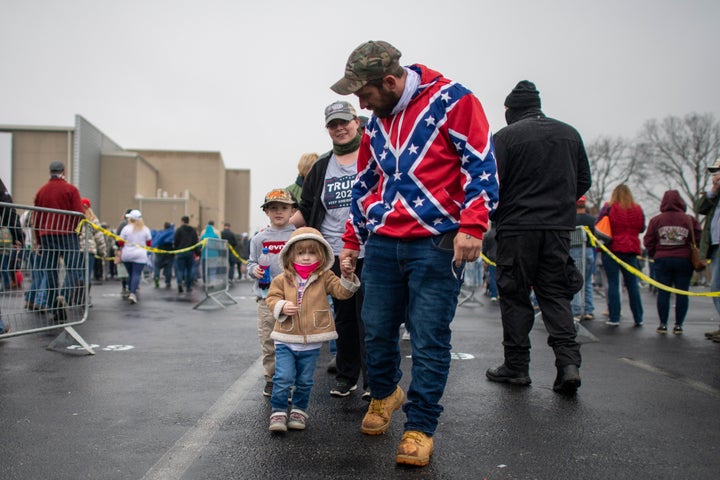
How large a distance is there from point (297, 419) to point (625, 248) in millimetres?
7476

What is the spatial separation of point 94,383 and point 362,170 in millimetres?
2851

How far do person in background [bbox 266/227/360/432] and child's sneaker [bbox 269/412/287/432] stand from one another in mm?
27

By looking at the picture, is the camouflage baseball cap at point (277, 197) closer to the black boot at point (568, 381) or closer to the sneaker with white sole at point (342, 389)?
the sneaker with white sole at point (342, 389)

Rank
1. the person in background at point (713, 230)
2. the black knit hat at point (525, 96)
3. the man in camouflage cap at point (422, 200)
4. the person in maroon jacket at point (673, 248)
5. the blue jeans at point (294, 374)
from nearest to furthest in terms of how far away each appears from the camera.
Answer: the man in camouflage cap at point (422, 200), the blue jeans at point (294, 374), the black knit hat at point (525, 96), the person in background at point (713, 230), the person in maroon jacket at point (673, 248)

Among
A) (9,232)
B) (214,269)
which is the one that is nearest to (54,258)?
(9,232)

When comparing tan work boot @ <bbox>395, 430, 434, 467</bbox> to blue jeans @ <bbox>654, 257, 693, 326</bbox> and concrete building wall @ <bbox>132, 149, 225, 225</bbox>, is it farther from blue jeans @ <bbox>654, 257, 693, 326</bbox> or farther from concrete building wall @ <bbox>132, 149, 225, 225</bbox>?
concrete building wall @ <bbox>132, 149, 225, 225</bbox>

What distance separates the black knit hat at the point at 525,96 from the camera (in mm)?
5281

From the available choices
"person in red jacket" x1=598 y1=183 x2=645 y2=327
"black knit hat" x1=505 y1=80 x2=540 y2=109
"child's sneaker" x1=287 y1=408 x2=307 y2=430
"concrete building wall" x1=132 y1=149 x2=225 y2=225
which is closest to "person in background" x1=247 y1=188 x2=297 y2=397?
"child's sneaker" x1=287 y1=408 x2=307 y2=430

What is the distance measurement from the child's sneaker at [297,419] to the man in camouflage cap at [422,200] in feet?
2.44

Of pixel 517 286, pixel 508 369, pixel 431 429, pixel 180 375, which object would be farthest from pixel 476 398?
pixel 180 375

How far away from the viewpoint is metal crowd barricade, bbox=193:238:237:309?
38.3 feet

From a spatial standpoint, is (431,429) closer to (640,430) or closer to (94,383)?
(640,430)

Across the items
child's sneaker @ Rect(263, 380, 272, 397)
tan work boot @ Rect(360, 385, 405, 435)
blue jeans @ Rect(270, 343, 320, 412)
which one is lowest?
child's sneaker @ Rect(263, 380, 272, 397)

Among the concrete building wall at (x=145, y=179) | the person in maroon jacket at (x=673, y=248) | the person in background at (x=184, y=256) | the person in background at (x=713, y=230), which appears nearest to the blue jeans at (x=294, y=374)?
the person in background at (x=713, y=230)
